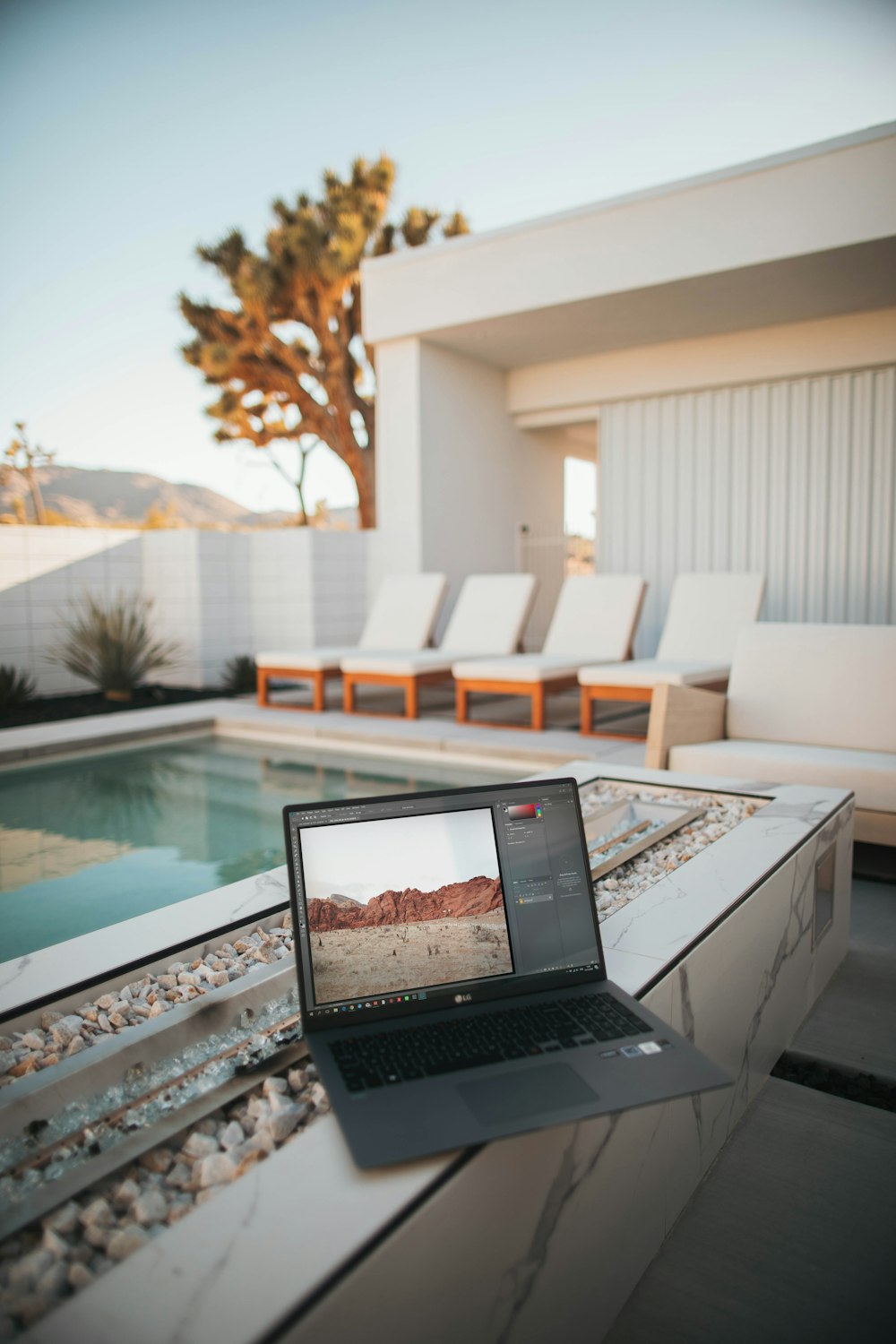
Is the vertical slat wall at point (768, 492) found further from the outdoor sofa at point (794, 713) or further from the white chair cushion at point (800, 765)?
the white chair cushion at point (800, 765)

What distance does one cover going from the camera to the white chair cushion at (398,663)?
593cm

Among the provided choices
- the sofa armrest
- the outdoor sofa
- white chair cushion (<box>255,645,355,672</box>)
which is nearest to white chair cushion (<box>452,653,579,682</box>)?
white chair cushion (<box>255,645,355,672</box>)

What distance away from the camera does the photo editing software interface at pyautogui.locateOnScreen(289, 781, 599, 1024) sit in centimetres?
131

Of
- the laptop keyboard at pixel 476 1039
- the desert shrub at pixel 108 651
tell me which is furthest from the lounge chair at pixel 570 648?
the laptop keyboard at pixel 476 1039

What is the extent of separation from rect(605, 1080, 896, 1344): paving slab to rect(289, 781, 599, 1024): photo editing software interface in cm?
51

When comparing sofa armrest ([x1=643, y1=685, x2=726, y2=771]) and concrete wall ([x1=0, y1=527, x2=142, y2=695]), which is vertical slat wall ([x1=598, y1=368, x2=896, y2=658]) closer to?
sofa armrest ([x1=643, y1=685, x2=726, y2=771])

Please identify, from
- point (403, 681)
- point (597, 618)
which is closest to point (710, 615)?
point (597, 618)

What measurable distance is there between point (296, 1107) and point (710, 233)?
22.0 feet

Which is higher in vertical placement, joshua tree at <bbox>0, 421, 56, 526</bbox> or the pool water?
joshua tree at <bbox>0, 421, 56, 526</bbox>

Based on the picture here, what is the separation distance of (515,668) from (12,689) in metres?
3.97

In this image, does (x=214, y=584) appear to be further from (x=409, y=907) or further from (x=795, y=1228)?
(x=795, y=1228)

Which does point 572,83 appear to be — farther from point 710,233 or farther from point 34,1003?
point 34,1003

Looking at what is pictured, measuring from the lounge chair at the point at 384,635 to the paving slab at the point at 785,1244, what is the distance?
191 inches

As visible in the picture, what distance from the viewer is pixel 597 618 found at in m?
6.23
